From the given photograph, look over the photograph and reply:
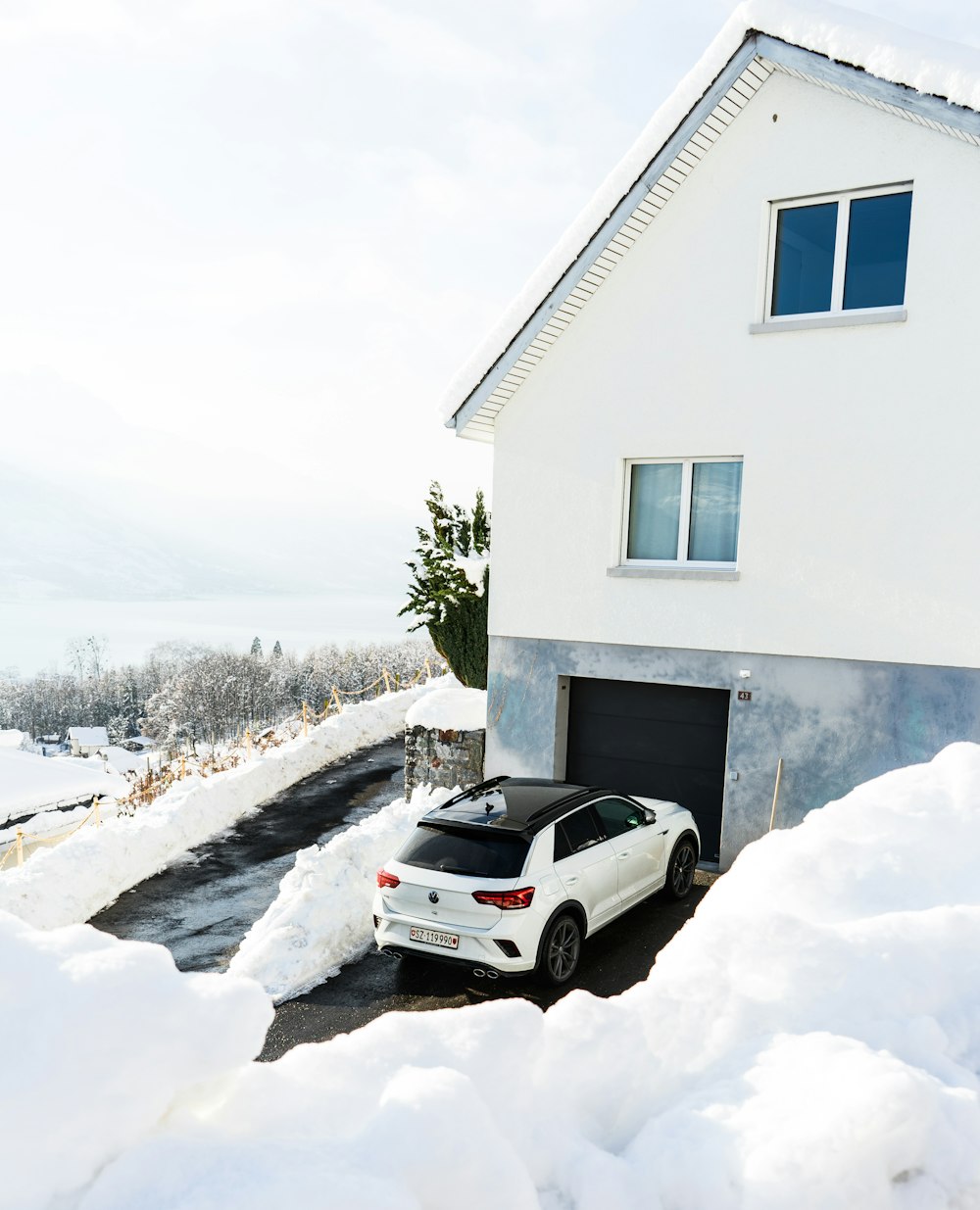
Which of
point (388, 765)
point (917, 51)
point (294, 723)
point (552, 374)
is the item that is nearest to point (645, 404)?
point (552, 374)

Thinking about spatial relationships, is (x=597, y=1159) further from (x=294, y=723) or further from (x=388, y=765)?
(x=294, y=723)

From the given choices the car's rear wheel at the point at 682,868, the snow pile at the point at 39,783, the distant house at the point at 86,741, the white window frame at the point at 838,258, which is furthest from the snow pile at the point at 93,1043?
the distant house at the point at 86,741

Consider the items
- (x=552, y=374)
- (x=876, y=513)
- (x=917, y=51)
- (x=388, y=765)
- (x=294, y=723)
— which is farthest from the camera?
(x=294, y=723)

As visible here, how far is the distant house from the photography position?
317ft

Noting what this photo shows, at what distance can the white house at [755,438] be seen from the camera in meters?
10.6

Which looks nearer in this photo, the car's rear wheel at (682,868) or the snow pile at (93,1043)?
the snow pile at (93,1043)

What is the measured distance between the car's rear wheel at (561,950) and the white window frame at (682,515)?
506cm

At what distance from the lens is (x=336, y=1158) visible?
2.97 meters

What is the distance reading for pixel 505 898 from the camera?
336 inches

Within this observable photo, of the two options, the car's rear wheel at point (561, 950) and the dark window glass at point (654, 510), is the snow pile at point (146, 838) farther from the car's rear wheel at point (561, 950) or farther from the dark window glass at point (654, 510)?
the dark window glass at point (654, 510)

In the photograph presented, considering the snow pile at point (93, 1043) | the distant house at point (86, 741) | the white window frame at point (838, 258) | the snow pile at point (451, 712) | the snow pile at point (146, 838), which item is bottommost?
the distant house at point (86, 741)

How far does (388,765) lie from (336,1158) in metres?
16.4

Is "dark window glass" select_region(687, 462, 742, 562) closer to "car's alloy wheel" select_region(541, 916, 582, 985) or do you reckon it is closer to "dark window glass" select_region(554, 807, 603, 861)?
"dark window glass" select_region(554, 807, 603, 861)

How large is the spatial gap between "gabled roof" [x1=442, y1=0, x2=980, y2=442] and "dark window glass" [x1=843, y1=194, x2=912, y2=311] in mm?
910
